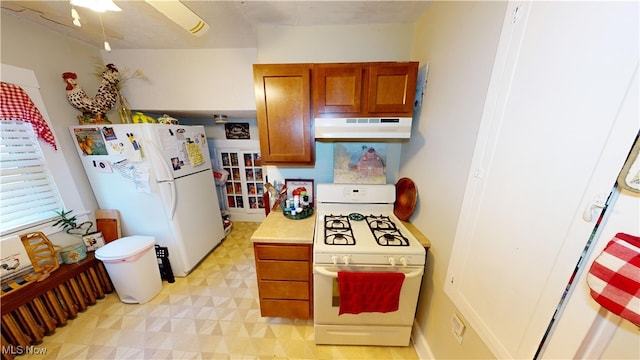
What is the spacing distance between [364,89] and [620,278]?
1.35 metres

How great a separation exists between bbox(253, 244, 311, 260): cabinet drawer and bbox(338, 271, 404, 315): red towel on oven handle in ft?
1.06

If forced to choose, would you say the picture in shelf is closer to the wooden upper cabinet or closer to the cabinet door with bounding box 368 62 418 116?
the wooden upper cabinet

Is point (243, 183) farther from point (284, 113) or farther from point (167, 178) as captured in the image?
point (284, 113)

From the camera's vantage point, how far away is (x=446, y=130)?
1.16m

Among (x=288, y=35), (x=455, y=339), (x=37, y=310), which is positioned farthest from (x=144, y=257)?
(x=455, y=339)

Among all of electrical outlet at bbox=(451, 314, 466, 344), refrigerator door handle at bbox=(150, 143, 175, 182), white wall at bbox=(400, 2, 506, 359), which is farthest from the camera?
refrigerator door handle at bbox=(150, 143, 175, 182)

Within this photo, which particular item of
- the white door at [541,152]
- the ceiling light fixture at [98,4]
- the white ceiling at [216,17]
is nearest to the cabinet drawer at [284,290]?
the white door at [541,152]

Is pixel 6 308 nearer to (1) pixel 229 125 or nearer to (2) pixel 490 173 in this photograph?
(1) pixel 229 125

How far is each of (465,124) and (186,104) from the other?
2.67 meters

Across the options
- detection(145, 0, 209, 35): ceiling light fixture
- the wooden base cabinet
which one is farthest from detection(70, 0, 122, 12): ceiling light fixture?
the wooden base cabinet

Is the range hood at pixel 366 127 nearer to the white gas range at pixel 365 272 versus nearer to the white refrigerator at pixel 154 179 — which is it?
the white gas range at pixel 365 272

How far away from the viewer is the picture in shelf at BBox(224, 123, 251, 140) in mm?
3035

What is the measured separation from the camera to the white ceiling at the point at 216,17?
1328 mm

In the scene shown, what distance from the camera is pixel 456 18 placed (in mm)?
1064
